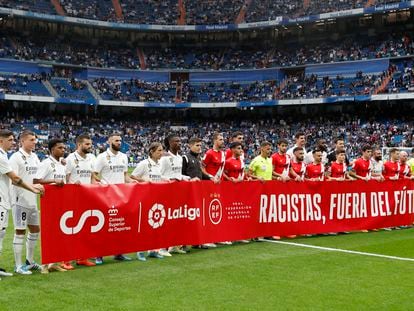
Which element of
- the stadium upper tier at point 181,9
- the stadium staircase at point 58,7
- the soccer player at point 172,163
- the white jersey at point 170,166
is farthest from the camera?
the stadium staircase at point 58,7

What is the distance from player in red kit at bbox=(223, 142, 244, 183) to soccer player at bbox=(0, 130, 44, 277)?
15.7ft

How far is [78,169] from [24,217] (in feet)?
4.27

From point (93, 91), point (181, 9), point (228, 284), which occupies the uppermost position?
point (181, 9)

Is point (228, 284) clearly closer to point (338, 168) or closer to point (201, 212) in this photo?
point (201, 212)

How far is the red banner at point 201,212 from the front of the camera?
8391 mm

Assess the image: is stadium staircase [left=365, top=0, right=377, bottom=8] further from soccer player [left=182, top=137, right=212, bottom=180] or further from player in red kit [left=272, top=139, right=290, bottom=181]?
soccer player [left=182, top=137, right=212, bottom=180]

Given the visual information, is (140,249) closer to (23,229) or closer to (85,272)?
(85,272)

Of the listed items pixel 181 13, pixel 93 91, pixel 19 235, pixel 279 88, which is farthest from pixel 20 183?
pixel 181 13

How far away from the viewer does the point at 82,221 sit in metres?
8.54

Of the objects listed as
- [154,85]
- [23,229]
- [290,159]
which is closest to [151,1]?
[154,85]

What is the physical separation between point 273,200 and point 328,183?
1.78 metres

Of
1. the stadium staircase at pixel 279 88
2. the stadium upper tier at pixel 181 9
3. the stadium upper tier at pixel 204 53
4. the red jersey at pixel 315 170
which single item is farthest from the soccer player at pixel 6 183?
the stadium upper tier at pixel 181 9

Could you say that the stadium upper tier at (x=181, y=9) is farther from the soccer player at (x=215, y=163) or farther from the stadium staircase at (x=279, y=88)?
the soccer player at (x=215, y=163)

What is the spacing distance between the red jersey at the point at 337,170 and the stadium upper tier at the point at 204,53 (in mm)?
39531
